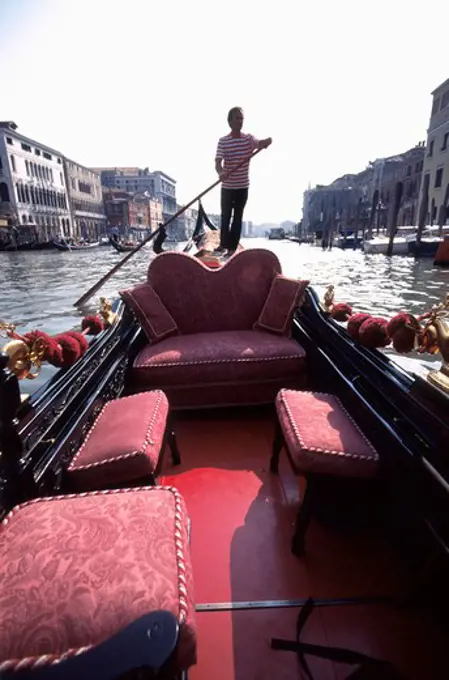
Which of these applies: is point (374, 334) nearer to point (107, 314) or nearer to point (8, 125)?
point (107, 314)

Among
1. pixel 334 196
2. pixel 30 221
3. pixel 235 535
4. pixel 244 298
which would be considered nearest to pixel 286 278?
pixel 244 298

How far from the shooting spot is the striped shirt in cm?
357

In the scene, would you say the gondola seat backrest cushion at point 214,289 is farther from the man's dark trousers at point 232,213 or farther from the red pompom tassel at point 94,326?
the man's dark trousers at point 232,213

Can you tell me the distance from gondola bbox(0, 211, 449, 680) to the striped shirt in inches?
91.9

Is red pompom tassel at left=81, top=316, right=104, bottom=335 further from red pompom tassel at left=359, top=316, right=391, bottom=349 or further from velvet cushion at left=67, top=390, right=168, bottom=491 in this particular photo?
red pompom tassel at left=359, top=316, right=391, bottom=349

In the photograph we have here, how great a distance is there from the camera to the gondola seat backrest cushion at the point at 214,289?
7.80 feet

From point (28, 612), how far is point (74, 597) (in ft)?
0.25

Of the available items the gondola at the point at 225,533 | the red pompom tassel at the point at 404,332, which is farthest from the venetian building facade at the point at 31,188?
the red pompom tassel at the point at 404,332

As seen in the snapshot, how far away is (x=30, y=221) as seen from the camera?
3297 centimetres

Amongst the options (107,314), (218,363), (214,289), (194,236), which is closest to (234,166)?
(214,289)

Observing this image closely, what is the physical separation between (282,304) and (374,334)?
2.28ft

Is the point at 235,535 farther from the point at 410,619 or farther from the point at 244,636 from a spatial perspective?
the point at 410,619

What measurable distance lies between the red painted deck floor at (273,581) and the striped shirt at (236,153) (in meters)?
2.95

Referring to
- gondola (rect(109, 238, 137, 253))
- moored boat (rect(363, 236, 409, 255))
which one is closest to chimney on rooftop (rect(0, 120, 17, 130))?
gondola (rect(109, 238, 137, 253))
